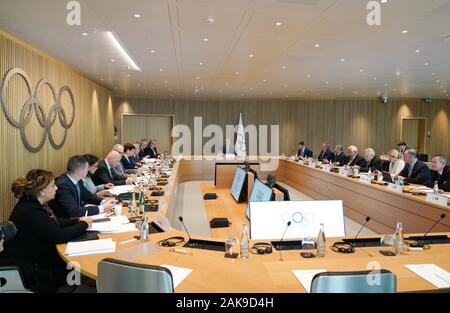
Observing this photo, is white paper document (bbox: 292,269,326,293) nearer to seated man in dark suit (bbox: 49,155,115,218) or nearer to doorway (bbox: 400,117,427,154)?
seated man in dark suit (bbox: 49,155,115,218)

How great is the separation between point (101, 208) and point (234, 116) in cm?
1151

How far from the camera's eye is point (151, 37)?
4.86 metres

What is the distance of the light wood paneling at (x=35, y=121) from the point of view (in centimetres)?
469

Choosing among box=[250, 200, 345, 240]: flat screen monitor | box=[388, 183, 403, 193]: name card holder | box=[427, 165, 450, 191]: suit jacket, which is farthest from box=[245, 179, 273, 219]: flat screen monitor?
box=[427, 165, 450, 191]: suit jacket

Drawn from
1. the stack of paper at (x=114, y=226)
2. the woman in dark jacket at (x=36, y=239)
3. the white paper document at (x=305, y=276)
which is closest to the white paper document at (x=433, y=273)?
the white paper document at (x=305, y=276)

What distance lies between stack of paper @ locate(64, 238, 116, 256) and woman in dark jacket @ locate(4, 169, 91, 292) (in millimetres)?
126

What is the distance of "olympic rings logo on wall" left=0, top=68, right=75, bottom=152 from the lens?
4.68 m

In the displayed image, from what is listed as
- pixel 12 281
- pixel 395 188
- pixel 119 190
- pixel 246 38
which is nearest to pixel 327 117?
pixel 246 38

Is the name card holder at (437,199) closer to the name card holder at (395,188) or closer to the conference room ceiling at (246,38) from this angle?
the name card holder at (395,188)

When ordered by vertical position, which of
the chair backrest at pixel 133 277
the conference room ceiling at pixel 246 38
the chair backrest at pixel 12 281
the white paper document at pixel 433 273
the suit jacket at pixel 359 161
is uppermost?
the conference room ceiling at pixel 246 38

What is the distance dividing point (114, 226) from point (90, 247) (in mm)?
483

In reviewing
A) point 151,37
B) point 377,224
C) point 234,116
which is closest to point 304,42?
point 151,37

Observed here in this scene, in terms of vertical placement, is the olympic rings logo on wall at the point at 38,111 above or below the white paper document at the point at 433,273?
above

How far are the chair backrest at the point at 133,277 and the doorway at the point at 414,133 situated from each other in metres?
15.2
